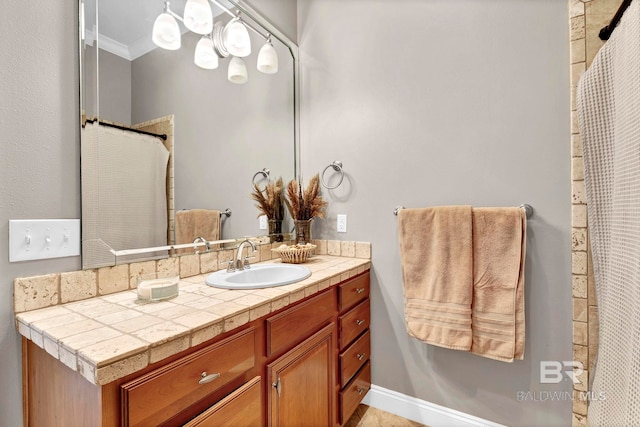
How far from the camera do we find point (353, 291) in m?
1.60

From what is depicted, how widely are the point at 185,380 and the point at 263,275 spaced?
0.79 m

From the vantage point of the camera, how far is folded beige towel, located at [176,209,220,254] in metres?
1.36

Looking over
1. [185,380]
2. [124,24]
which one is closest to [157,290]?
[185,380]

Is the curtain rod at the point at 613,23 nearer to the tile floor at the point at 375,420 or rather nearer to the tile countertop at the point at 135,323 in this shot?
the tile countertop at the point at 135,323

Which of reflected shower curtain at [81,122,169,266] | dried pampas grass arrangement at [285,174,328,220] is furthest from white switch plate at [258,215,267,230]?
reflected shower curtain at [81,122,169,266]

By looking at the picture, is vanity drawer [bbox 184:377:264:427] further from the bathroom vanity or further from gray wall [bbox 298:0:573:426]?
gray wall [bbox 298:0:573:426]

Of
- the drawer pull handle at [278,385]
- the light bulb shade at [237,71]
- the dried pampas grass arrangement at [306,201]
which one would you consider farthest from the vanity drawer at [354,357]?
the light bulb shade at [237,71]

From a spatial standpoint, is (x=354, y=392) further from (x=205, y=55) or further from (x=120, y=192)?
(x=205, y=55)

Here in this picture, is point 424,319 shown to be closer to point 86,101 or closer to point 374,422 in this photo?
point 374,422

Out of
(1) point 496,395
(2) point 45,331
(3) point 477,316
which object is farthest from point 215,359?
(1) point 496,395

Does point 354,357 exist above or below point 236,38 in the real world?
below

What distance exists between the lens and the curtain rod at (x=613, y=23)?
0.99m

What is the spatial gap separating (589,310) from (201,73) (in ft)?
6.76

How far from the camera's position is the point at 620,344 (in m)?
0.96
